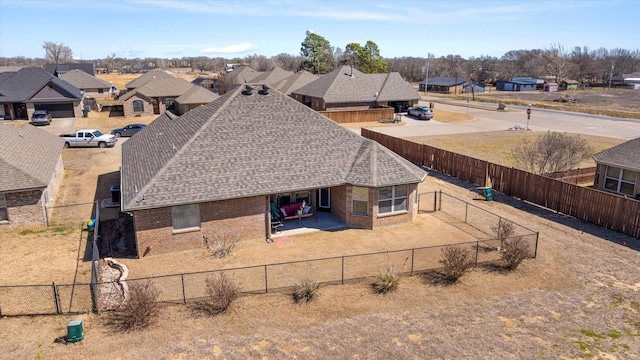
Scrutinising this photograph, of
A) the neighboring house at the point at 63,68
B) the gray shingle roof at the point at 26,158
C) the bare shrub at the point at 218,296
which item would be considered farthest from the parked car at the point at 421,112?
the neighboring house at the point at 63,68

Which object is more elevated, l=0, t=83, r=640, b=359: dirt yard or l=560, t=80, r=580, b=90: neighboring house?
l=560, t=80, r=580, b=90: neighboring house

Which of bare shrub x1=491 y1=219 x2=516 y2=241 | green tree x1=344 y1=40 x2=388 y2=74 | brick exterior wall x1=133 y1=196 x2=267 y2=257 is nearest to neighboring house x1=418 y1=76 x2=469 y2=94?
green tree x1=344 y1=40 x2=388 y2=74

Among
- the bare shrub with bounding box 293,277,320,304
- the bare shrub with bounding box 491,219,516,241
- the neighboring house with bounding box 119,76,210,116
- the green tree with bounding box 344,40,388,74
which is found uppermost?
the green tree with bounding box 344,40,388,74

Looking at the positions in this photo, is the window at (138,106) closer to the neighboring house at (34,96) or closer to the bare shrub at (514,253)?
the neighboring house at (34,96)

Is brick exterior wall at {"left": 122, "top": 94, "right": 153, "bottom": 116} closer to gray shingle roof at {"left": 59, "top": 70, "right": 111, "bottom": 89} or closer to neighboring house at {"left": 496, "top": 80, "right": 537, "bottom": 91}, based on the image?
gray shingle roof at {"left": 59, "top": 70, "right": 111, "bottom": 89}

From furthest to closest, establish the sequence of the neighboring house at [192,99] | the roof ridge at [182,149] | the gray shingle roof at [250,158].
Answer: the neighboring house at [192,99]
the gray shingle roof at [250,158]
the roof ridge at [182,149]
